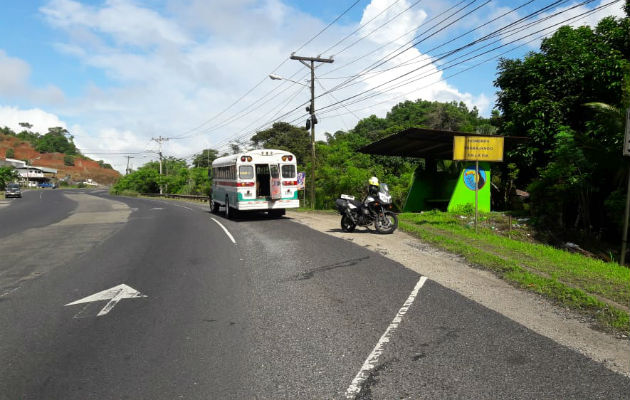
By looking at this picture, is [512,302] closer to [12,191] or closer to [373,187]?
[373,187]

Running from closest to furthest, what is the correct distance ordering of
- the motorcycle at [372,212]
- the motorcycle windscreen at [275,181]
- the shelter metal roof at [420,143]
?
the motorcycle at [372,212] → the shelter metal roof at [420,143] → the motorcycle windscreen at [275,181]

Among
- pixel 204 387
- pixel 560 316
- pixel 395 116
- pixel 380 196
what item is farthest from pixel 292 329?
pixel 395 116

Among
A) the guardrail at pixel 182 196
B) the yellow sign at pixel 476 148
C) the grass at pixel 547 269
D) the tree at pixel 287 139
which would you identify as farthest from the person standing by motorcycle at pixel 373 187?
the tree at pixel 287 139

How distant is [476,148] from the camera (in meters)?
12.6

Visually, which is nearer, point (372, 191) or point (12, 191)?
point (372, 191)

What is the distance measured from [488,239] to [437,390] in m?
8.90

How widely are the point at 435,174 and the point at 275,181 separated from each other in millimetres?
7689

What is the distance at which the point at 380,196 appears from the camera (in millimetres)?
12367

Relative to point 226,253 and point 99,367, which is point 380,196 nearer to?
point 226,253

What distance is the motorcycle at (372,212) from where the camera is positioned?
1243 cm

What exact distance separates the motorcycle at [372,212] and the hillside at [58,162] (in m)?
166

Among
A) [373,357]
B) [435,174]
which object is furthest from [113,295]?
[435,174]

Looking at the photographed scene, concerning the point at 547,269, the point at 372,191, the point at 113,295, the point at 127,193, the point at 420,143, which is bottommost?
the point at 127,193

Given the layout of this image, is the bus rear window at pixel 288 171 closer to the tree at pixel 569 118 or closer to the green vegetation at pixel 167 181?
the tree at pixel 569 118
